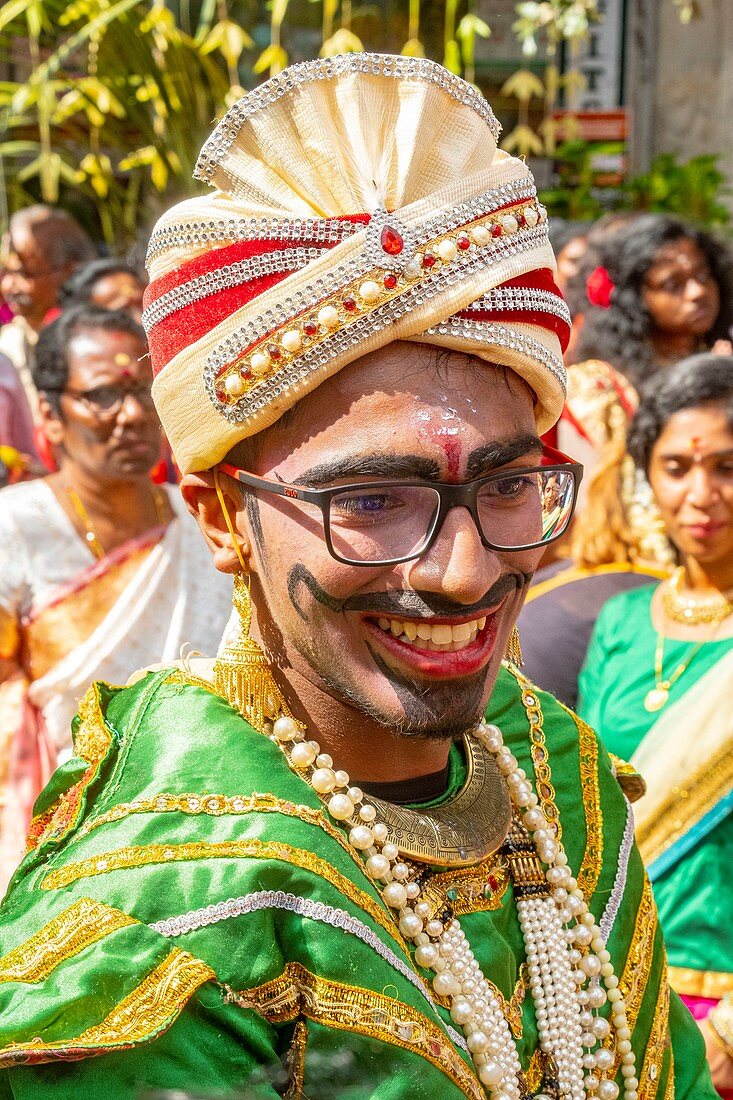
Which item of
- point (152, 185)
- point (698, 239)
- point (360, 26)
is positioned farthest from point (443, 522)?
point (360, 26)

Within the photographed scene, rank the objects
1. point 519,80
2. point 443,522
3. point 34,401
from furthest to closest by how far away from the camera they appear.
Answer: point 519,80, point 34,401, point 443,522

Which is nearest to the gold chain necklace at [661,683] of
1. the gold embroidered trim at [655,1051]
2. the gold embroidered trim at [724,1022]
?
the gold embroidered trim at [724,1022]

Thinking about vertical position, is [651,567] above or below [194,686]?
below

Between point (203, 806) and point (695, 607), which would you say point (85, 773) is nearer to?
point (203, 806)

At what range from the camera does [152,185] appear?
8.10m

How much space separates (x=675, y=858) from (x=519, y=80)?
5.28 metres

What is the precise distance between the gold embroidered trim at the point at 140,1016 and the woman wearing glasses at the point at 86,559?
100 inches

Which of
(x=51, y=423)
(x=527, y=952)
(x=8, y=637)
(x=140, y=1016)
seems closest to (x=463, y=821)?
(x=527, y=952)

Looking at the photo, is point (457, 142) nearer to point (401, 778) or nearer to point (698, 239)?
point (401, 778)

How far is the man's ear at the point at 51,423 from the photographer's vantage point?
423 centimetres

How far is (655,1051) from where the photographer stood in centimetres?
182

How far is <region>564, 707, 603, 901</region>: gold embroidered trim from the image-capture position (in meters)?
1.87

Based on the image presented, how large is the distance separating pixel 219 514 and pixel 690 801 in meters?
1.61

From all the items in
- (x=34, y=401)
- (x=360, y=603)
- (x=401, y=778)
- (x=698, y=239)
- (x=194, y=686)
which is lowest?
(x=34, y=401)
